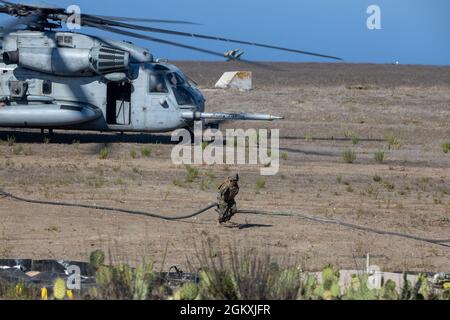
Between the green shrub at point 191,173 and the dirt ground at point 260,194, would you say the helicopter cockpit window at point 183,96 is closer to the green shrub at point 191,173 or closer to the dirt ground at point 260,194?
the dirt ground at point 260,194

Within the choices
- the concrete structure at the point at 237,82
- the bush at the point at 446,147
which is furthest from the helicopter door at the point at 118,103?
the concrete structure at the point at 237,82

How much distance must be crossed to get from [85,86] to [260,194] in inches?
278

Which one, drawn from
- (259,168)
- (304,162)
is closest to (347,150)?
(304,162)

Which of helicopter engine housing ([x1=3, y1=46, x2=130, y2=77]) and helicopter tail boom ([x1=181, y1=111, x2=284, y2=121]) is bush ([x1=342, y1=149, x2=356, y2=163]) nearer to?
helicopter tail boom ([x1=181, y1=111, x2=284, y2=121])

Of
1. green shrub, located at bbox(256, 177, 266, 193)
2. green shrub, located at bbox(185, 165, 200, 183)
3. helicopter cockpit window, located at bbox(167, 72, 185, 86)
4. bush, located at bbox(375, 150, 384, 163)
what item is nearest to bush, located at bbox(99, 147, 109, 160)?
helicopter cockpit window, located at bbox(167, 72, 185, 86)

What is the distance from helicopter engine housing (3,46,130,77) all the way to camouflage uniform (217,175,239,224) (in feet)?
29.3

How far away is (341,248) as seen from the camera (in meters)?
12.8

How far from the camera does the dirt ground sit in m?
12.5

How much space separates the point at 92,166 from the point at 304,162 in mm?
4698

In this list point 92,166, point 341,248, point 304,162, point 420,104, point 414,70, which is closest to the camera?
point 341,248

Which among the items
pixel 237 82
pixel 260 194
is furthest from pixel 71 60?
pixel 237 82

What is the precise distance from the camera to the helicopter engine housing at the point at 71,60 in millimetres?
22047

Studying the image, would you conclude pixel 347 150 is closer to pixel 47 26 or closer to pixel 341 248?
pixel 47 26

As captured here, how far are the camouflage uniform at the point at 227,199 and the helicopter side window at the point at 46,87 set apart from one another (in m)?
9.97
